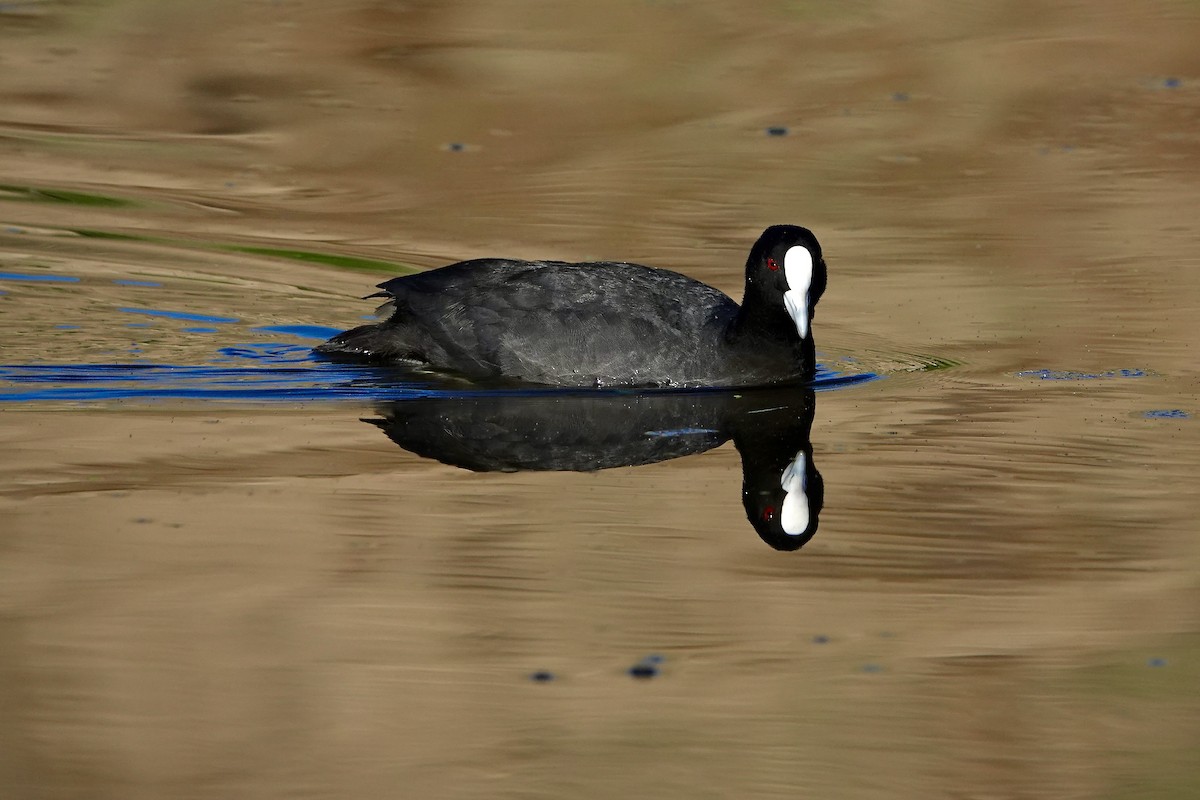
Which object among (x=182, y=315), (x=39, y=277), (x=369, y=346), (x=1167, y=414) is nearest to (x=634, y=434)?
(x=369, y=346)

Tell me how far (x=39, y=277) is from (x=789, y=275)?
11.9 feet

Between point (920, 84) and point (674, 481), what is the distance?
7.49 metres

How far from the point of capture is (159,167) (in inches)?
436

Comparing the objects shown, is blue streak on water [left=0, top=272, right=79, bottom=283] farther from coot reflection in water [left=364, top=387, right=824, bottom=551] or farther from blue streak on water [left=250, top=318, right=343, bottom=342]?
coot reflection in water [left=364, top=387, right=824, bottom=551]

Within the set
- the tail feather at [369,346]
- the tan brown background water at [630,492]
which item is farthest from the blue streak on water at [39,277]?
the tail feather at [369,346]

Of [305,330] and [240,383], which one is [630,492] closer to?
[240,383]

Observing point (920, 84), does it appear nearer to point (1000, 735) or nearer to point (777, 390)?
point (777, 390)

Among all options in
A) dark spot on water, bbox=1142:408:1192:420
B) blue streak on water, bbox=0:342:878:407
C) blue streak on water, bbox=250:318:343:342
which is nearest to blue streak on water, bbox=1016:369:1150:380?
dark spot on water, bbox=1142:408:1192:420

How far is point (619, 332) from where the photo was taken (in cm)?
727

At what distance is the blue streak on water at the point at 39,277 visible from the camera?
864 centimetres

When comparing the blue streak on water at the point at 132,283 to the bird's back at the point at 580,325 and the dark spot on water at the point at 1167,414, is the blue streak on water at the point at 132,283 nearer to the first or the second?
the bird's back at the point at 580,325

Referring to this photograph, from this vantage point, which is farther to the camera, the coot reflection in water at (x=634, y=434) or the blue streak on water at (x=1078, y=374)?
the blue streak on water at (x=1078, y=374)

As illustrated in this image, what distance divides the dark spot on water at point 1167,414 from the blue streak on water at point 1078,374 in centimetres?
51

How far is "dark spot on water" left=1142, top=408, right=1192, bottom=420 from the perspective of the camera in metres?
6.76
